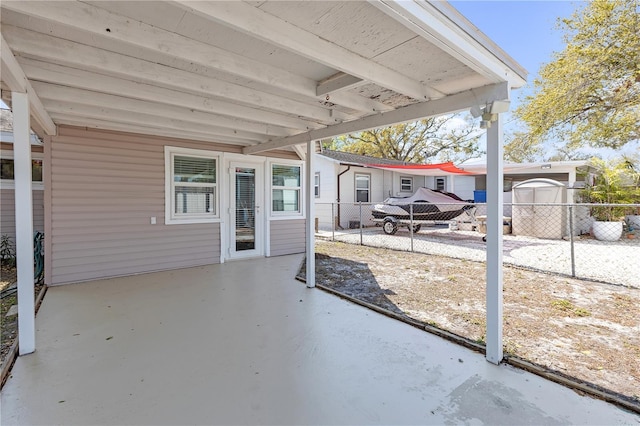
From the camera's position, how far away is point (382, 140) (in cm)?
1961

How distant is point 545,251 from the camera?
6.70 metres

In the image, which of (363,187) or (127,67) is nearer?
(127,67)

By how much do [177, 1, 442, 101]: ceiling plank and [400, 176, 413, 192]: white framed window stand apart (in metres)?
11.8

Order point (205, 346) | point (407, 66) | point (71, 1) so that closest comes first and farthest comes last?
point (71, 1) < point (407, 66) < point (205, 346)

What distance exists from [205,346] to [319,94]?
261 cm

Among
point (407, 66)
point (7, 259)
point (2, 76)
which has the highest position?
point (407, 66)

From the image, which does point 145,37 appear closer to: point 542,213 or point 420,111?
point 420,111

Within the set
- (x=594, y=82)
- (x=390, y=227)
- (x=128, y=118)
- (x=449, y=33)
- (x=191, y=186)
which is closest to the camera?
(x=449, y=33)

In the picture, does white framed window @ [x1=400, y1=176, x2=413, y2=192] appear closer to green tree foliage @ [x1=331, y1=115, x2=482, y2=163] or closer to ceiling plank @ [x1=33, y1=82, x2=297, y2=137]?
green tree foliage @ [x1=331, y1=115, x2=482, y2=163]

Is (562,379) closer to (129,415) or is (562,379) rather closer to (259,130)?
(129,415)

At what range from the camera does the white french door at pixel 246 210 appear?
632 centimetres

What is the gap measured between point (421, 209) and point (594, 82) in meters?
5.39

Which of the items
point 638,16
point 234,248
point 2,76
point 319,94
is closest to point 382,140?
point 638,16

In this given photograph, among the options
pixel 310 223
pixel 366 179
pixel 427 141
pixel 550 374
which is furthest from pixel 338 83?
pixel 427 141
